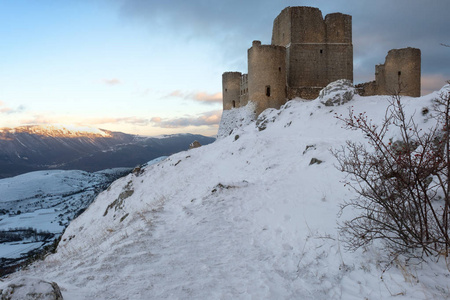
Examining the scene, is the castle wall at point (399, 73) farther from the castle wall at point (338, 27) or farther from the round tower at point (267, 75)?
the round tower at point (267, 75)

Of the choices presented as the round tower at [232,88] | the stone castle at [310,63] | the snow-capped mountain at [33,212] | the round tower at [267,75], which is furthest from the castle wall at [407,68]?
the snow-capped mountain at [33,212]

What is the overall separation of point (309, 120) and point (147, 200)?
539 inches

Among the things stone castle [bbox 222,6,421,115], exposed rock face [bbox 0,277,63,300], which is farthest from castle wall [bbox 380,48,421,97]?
exposed rock face [bbox 0,277,63,300]

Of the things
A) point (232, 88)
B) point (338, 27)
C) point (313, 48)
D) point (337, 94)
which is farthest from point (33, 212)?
point (337, 94)

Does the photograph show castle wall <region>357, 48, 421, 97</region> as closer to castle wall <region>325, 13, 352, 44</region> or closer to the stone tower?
the stone tower

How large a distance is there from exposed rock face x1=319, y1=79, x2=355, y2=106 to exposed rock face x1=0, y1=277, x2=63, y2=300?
21176 millimetres

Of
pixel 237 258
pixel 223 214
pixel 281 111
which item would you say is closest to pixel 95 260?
pixel 237 258

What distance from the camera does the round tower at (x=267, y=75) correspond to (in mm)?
27500

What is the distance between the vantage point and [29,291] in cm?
325

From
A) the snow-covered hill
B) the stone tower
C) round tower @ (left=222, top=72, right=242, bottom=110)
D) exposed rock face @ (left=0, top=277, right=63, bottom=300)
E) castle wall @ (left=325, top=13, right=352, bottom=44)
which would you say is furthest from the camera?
round tower @ (left=222, top=72, right=242, bottom=110)

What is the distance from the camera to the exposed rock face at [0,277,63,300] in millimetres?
3199

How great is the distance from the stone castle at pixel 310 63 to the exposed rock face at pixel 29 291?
2681cm

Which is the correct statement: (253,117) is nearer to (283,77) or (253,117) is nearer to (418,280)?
(283,77)

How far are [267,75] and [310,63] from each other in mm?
5572
